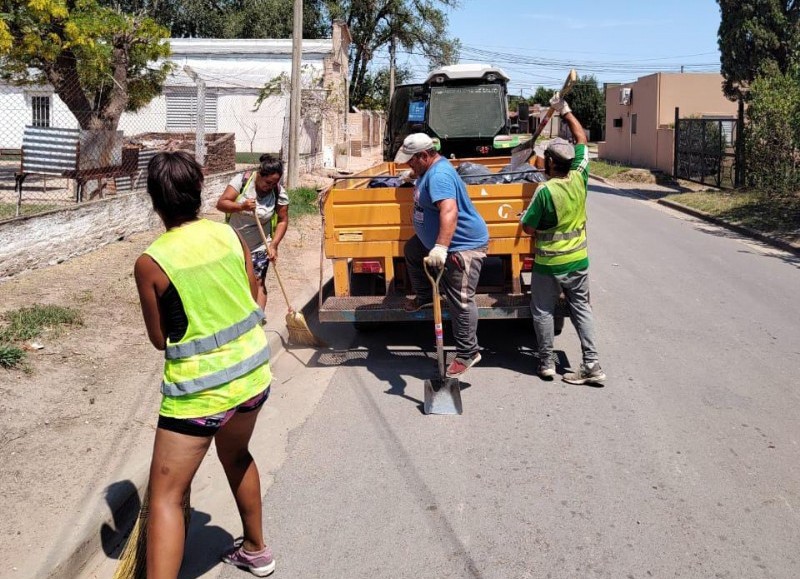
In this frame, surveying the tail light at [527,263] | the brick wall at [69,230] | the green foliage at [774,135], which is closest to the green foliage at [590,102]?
the green foliage at [774,135]

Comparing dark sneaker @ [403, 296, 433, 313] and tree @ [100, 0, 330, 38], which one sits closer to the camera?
dark sneaker @ [403, 296, 433, 313]

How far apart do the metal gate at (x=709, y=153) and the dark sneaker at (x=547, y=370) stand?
1724cm

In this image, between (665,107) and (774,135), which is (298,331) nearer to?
(774,135)

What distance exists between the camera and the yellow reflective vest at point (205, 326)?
3076mm

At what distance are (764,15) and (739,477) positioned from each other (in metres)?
20.3

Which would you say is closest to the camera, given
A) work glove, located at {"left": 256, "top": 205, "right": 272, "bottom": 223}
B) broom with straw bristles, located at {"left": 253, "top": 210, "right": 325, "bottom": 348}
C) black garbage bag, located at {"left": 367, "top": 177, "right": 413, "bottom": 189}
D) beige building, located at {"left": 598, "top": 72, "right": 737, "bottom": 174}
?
work glove, located at {"left": 256, "top": 205, "right": 272, "bottom": 223}

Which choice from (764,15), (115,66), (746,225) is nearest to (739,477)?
(746,225)

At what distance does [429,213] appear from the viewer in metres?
5.95

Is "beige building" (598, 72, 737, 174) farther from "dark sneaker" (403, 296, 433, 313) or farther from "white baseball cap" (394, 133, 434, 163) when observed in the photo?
"white baseball cap" (394, 133, 434, 163)

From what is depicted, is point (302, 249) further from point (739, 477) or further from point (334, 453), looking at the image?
point (739, 477)

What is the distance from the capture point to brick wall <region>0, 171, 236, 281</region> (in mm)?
8320

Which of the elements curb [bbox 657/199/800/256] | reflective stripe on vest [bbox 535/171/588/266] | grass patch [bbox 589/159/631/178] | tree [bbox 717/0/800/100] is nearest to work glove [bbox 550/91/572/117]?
reflective stripe on vest [bbox 535/171/588/266]

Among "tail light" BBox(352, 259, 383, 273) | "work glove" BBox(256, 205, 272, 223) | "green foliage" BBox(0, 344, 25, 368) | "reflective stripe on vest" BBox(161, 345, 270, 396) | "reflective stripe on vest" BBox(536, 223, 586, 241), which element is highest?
"work glove" BBox(256, 205, 272, 223)

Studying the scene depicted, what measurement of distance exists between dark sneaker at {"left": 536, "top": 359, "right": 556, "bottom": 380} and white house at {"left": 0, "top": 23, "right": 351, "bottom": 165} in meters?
23.0
